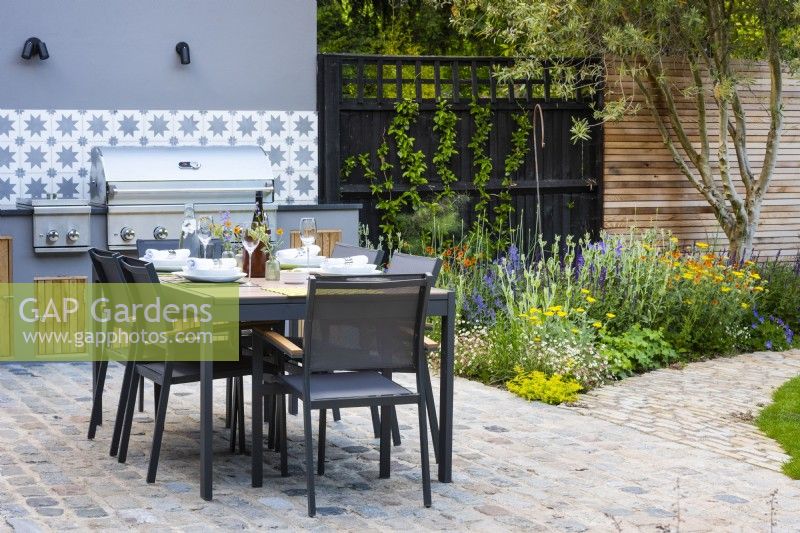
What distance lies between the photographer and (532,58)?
9.79 metres

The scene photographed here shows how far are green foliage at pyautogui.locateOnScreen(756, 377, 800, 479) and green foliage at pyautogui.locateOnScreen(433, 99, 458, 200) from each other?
386cm

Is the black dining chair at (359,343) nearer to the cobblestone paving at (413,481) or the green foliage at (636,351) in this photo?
the cobblestone paving at (413,481)

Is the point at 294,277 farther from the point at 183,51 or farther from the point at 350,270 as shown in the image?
the point at 183,51

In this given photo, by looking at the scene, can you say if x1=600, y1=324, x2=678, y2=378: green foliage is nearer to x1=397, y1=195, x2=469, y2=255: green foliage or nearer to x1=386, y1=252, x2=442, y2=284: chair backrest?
x1=386, y1=252, x2=442, y2=284: chair backrest

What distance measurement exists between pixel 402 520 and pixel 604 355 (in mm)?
3100

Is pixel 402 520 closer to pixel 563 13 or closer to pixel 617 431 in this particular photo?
pixel 617 431

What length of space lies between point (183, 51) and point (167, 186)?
4.70 ft

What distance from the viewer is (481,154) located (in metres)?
9.92

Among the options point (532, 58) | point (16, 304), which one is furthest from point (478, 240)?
point (16, 304)

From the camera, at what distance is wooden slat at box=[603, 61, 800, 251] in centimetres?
1030

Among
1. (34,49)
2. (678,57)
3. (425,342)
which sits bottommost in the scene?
(425,342)

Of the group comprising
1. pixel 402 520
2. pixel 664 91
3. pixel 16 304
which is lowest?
pixel 402 520

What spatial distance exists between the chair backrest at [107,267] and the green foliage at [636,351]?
3188mm

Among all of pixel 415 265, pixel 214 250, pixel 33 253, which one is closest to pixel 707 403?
pixel 415 265
